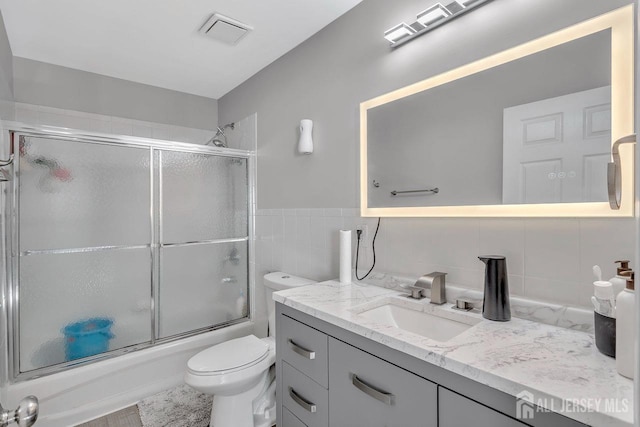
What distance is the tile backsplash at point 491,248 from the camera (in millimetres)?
991

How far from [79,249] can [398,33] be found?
2294mm

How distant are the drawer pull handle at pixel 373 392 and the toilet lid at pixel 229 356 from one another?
2.60ft

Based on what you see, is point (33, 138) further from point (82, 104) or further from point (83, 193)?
point (82, 104)

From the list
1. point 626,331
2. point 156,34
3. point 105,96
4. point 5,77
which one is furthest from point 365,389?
point 105,96

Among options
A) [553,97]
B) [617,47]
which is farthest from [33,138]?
[617,47]

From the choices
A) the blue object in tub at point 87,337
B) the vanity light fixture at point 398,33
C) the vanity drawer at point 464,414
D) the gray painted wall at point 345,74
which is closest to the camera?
the vanity drawer at point 464,414

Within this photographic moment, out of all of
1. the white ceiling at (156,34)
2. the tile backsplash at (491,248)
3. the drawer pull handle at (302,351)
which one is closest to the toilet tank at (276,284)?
the tile backsplash at (491,248)

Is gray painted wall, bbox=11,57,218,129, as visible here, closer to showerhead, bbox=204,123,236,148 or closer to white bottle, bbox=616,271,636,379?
showerhead, bbox=204,123,236,148

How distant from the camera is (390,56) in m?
1.58

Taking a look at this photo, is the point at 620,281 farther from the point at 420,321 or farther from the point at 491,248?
the point at 420,321

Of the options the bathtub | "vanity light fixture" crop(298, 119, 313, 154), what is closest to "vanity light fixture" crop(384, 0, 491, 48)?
"vanity light fixture" crop(298, 119, 313, 154)

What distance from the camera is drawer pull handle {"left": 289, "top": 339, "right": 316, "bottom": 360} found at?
4.12 ft

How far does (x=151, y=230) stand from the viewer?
2.28 metres

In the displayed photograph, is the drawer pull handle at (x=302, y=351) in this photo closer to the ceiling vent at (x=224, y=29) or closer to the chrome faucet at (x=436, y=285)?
the chrome faucet at (x=436, y=285)
